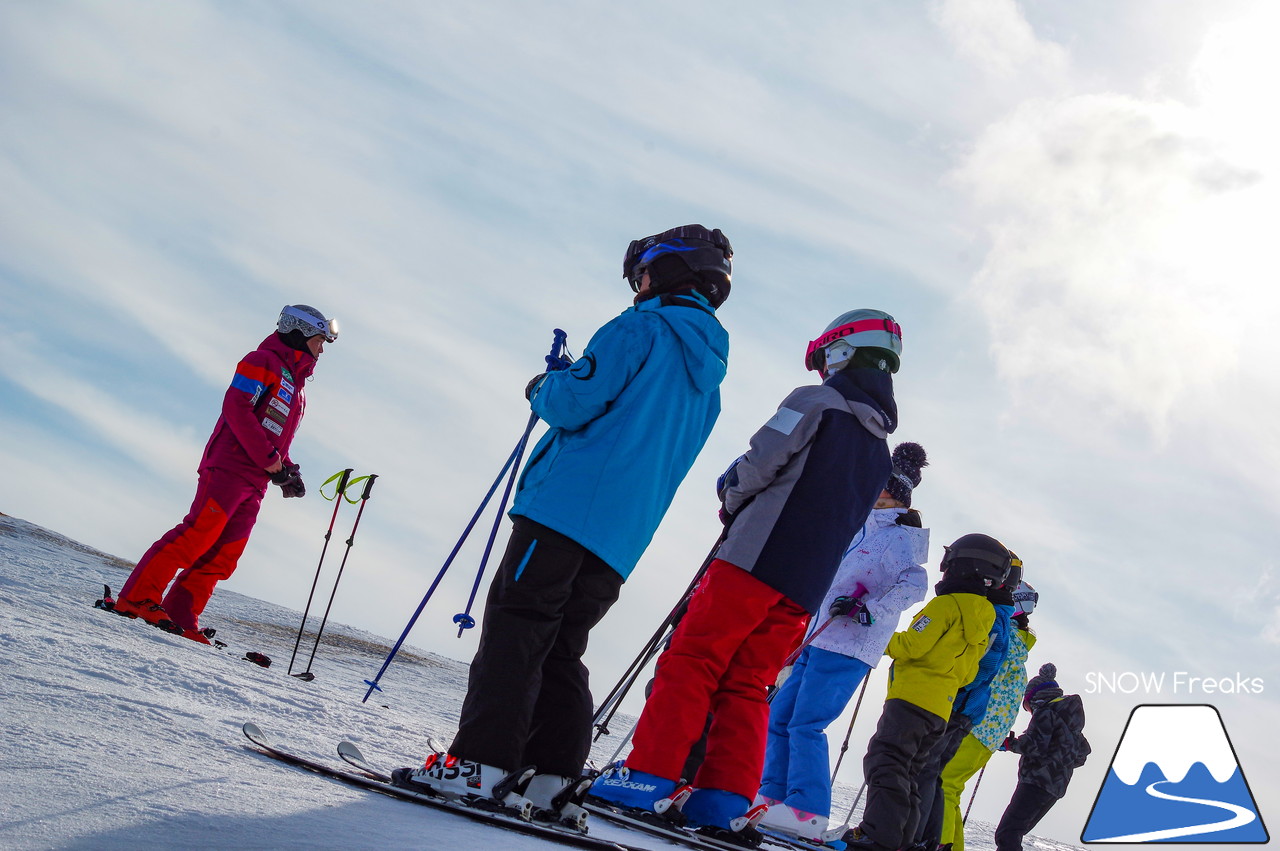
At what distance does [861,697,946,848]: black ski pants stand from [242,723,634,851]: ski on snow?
7.90 ft

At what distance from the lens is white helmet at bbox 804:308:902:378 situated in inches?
169

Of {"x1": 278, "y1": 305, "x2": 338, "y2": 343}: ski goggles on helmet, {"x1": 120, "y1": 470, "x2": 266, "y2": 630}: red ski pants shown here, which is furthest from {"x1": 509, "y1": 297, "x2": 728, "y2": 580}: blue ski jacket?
{"x1": 278, "y1": 305, "x2": 338, "y2": 343}: ski goggles on helmet

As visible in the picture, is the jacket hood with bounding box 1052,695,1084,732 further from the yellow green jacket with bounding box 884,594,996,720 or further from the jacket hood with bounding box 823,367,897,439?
the jacket hood with bounding box 823,367,897,439

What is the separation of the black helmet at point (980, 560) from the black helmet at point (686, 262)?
2.53m

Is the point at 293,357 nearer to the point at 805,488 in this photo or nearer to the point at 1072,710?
the point at 805,488

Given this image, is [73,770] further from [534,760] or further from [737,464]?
[737,464]

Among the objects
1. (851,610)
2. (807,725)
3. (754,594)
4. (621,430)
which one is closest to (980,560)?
(851,610)

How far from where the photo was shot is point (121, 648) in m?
3.90

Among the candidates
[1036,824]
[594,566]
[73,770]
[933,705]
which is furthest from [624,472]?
[1036,824]

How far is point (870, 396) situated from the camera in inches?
161

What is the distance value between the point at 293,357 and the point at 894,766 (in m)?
4.37

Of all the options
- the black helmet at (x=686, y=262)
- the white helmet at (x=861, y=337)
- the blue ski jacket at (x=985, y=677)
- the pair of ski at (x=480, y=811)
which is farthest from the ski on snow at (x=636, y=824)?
the blue ski jacket at (x=985, y=677)

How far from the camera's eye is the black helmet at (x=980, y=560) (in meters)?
5.31

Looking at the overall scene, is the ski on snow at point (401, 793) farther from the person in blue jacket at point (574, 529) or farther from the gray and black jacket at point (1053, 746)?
the gray and black jacket at point (1053, 746)
